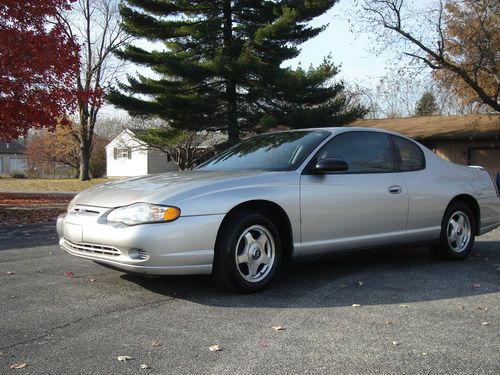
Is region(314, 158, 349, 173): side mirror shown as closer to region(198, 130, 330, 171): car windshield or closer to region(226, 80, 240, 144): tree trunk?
region(198, 130, 330, 171): car windshield

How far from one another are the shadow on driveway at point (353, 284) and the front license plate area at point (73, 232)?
76cm

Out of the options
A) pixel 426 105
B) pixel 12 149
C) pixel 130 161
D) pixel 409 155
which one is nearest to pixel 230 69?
pixel 409 155

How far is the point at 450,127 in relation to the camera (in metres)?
25.7

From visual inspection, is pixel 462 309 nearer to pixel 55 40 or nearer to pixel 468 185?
pixel 468 185

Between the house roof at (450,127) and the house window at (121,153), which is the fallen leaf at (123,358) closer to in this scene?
the house roof at (450,127)

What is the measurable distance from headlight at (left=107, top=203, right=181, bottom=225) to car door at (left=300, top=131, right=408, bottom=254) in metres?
1.33

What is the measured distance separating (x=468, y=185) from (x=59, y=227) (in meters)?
4.88

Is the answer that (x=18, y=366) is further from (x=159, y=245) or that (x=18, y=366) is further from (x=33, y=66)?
(x=33, y=66)

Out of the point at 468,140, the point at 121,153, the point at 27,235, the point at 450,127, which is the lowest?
the point at 27,235

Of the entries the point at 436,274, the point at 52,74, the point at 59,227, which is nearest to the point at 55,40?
the point at 52,74

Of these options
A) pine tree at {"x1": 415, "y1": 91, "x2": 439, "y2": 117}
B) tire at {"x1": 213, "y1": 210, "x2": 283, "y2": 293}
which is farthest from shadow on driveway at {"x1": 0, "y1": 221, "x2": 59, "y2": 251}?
pine tree at {"x1": 415, "y1": 91, "x2": 439, "y2": 117}

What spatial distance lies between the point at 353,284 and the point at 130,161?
4674 cm

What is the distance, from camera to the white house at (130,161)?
48.4m

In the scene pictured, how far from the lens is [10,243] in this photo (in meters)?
8.02
